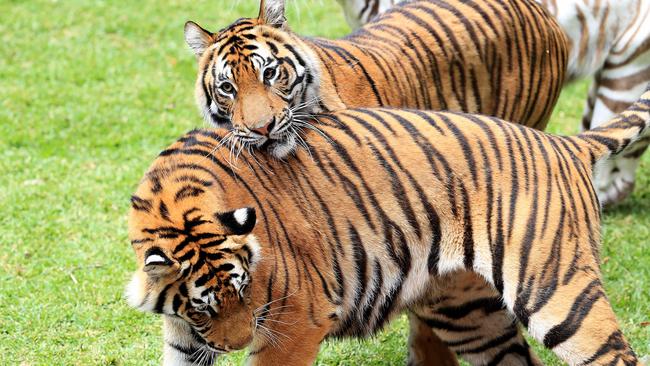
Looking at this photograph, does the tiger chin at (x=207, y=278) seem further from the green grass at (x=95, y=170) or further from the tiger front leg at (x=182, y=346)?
the green grass at (x=95, y=170)

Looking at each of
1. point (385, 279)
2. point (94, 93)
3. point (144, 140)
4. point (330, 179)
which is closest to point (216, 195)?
point (330, 179)

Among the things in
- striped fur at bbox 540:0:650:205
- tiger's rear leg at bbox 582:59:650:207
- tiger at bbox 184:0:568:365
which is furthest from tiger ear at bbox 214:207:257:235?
tiger's rear leg at bbox 582:59:650:207

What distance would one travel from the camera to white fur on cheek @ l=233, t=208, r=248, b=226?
3.30 meters

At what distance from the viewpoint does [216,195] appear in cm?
356

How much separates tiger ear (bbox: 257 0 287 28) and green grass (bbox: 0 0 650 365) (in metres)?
1.56

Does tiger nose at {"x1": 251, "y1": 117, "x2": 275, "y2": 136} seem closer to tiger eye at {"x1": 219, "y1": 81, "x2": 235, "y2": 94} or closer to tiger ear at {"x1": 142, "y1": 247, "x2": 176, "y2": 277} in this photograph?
tiger eye at {"x1": 219, "y1": 81, "x2": 235, "y2": 94}

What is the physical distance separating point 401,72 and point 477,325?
147cm

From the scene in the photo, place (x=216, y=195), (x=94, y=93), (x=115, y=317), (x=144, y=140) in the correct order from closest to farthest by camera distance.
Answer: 1. (x=216, y=195)
2. (x=115, y=317)
3. (x=144, y=140)
4. (x=94, y=93)

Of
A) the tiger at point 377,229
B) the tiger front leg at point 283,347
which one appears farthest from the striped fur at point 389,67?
the tiger front leg at point 283,347

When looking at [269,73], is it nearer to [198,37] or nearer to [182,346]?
[198,37]

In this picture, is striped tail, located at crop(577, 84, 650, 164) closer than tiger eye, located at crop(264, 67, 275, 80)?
Yes

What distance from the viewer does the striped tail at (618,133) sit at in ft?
12.8

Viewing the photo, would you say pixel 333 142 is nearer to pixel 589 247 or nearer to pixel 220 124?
pixel 220 124

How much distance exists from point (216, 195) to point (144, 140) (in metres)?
3.89
